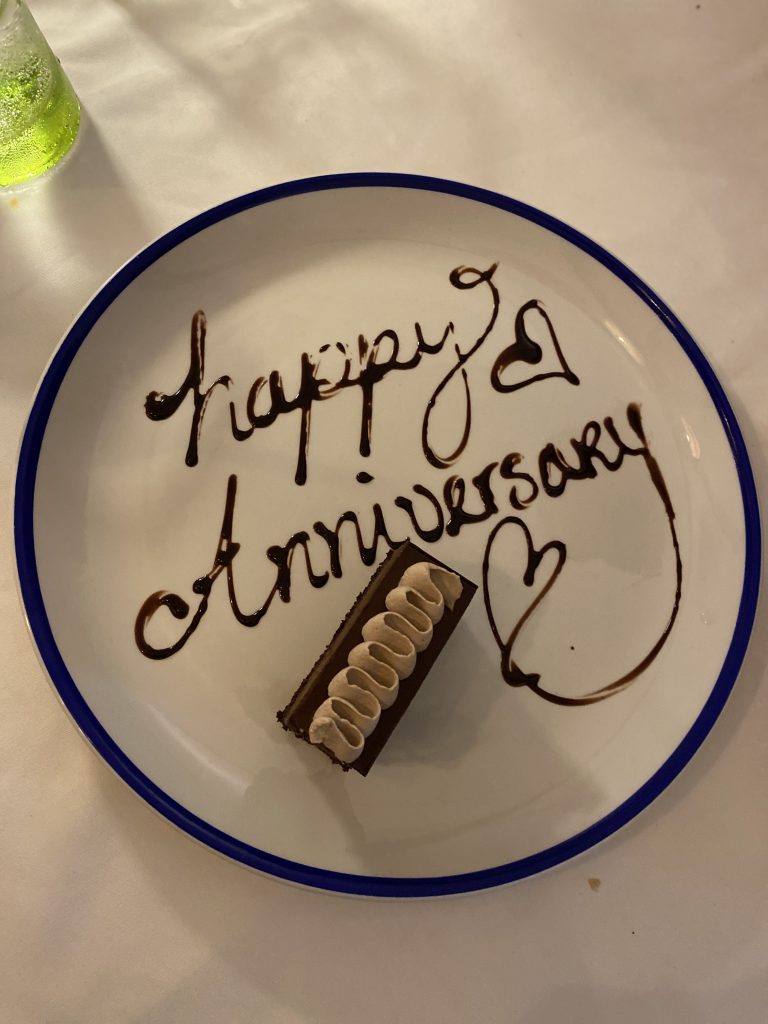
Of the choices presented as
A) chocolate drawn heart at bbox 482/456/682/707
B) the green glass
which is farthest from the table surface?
chocolate drawn heart at bbox 482/456/682/707

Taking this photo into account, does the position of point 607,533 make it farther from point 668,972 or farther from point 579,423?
point 668,972

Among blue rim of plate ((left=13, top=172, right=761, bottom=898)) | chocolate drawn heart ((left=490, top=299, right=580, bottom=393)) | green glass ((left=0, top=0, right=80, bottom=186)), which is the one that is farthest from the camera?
chocolate drawn heart ((left=490, top=299, right=580, bottom=393))

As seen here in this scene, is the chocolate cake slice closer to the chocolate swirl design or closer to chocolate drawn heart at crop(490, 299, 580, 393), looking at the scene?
the chocolate swirl design

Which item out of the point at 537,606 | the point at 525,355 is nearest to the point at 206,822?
the point at 537,606

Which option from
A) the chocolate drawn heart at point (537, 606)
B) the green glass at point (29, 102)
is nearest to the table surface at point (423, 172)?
the green glass at point (29, 102)

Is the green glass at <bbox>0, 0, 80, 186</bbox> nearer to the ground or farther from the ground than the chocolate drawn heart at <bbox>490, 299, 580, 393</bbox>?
nearer to the ground

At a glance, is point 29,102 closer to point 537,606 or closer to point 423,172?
point 423,172
